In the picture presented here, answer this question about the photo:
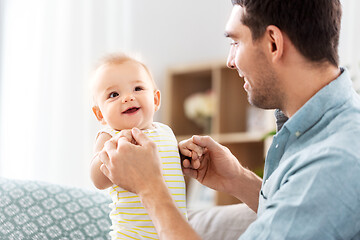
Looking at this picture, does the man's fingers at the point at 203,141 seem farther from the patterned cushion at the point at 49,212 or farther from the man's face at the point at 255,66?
the patterned cushion at the point at 49,212

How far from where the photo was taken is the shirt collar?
4.49 feet

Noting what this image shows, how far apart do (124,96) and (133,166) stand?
9.5 inches

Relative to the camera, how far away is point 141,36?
4453mm

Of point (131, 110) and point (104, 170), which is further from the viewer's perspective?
point (131, 110)

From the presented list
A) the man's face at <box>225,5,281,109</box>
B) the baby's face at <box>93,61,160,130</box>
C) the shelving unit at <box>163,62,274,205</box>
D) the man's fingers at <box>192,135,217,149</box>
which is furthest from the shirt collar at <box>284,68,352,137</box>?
the shelving unit at <box>163,62,274,205</box>

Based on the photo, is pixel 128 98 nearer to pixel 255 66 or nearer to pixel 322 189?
pixel 255 66

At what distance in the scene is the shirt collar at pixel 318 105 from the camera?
53.9 inches

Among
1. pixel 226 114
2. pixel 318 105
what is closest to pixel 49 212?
pixel 318 105

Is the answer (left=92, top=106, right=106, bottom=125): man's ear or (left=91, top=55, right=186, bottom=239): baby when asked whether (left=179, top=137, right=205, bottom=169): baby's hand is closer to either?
(left=91, top=55, right=186, bottom=239): baby

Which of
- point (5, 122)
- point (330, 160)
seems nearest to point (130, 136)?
point (330, 160)

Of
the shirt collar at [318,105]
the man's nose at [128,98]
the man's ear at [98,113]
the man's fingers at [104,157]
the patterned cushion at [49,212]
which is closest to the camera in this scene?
the shirt collar at [318,105]

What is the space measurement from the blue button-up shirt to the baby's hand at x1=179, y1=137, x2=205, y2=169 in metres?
0.34

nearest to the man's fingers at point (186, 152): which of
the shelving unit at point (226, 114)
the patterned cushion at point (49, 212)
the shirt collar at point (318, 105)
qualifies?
the shirt collar at point (318, 105)

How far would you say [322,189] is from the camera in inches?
46.6
